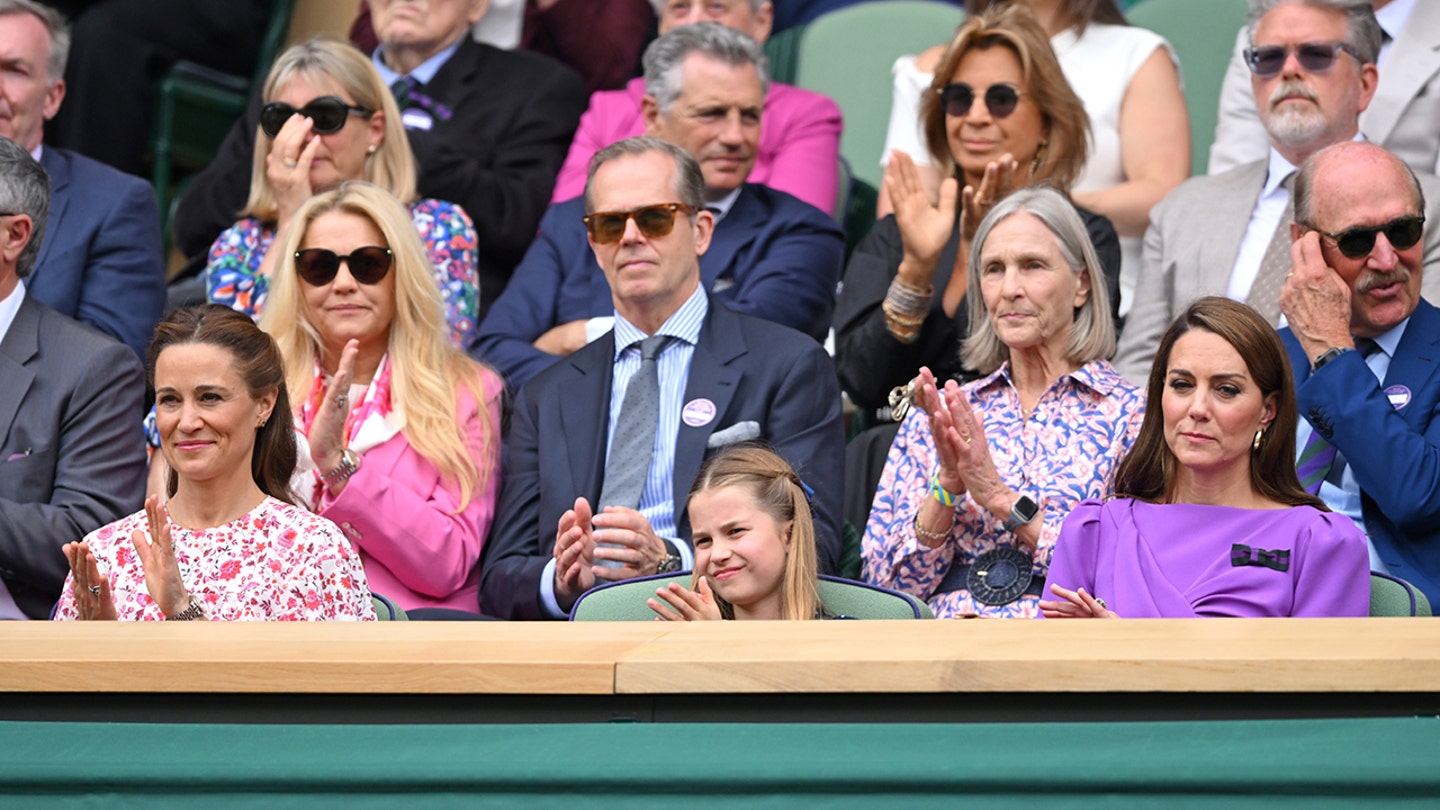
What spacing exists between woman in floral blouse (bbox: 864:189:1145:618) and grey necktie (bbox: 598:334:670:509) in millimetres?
477

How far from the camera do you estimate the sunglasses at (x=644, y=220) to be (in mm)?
3887

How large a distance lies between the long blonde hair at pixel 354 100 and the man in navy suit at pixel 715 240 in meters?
0.38

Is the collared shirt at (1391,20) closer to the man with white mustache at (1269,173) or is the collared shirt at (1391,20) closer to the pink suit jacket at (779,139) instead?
the man with white mustache at (1269,173)

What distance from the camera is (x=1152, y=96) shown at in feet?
Answer: 16.2

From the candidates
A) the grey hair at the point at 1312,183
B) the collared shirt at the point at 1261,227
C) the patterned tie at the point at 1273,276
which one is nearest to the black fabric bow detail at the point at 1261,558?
the grey hair at the point at 1312,183

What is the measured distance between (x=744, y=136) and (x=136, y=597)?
6.97 feet

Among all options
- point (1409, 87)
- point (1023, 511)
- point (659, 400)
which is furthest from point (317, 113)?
point (1409, 87)

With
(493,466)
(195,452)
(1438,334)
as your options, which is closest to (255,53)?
(493,466)

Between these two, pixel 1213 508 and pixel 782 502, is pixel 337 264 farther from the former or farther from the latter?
pixel 1213 508

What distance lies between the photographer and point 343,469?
3586 mm

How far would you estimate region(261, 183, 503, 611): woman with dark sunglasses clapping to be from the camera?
3682mm

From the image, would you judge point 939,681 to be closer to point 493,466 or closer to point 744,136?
point 493,466

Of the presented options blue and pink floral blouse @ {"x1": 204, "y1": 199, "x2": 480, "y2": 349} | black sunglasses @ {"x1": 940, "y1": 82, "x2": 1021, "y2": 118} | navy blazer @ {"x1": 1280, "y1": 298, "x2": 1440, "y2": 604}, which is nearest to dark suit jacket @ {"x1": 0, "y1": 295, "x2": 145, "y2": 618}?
blue and pink floral blouse @ {"x1": 204, "y1": 199, "x2": 480, "y2": 349}

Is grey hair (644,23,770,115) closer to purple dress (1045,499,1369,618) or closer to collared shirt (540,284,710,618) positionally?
collared shirt (540,284,710,618)
